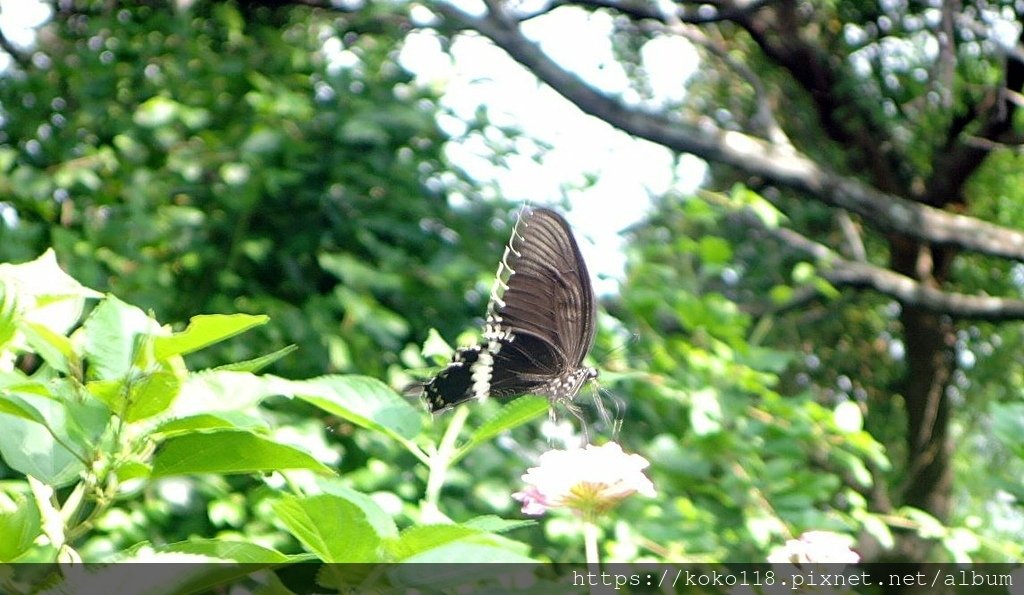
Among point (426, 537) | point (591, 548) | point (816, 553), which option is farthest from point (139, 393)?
point (816, 553)

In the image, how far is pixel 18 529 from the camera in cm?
48

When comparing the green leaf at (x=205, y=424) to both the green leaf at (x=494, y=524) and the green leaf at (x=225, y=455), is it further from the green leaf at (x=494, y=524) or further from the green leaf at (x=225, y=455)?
the green leaf at (x=494, y=524)

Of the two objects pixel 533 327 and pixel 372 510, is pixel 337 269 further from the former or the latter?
pixel 372 510

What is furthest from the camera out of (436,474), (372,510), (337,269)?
(337,269)

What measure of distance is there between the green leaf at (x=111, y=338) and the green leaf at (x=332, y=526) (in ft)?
0.32

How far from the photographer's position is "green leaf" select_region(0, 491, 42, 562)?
477 millimetres

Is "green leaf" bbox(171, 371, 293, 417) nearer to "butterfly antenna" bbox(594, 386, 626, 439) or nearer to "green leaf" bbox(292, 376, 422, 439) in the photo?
"green leaf" bbox(292, 376, 422, 439)

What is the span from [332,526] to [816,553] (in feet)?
1.25

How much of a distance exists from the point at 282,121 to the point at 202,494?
0.92 metres

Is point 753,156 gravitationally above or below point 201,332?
below

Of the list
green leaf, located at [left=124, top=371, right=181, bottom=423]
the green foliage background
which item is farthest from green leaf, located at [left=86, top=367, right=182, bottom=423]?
the green foliage background

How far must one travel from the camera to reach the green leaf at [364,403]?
0.65 meters

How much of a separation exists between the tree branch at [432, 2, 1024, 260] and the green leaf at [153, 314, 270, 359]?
2.67m

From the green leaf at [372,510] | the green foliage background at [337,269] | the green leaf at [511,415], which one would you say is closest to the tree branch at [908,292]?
the green foliage background at [337,269]
